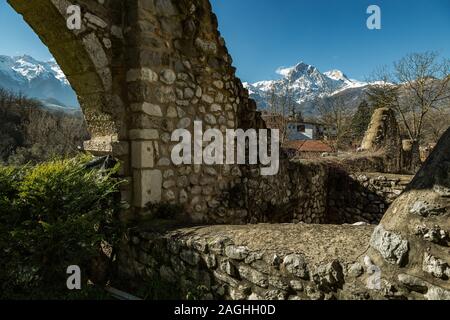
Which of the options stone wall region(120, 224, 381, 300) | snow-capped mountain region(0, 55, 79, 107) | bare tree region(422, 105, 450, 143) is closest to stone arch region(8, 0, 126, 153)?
stone wall region(120, 224, 381, 300)

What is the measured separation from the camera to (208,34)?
3920 millimetres

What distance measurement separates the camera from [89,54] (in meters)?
2.93

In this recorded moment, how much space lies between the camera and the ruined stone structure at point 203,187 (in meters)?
1.61

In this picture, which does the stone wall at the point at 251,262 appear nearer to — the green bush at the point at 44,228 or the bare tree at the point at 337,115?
the green bush at the point at 44,228

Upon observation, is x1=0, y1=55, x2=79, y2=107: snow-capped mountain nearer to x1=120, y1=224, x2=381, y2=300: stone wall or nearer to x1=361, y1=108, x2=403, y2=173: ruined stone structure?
x1=361, y1=108, x2=403, y2=173: ruined stone structure

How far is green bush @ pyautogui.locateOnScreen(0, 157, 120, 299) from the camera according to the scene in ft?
7.52

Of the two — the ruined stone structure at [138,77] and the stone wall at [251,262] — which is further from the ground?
the ruined stone structure at [138,77]

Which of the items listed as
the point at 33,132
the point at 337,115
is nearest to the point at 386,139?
the point at 337,115
